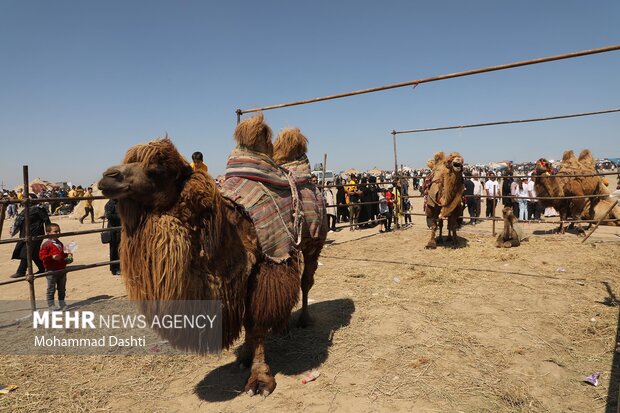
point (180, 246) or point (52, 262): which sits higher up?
point (180, 246)

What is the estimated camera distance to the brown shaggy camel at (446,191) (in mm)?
7934

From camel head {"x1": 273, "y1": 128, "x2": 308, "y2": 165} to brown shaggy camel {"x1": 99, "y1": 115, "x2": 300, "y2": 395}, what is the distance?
1.37 m

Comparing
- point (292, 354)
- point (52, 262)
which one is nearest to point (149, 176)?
point (292, 354)

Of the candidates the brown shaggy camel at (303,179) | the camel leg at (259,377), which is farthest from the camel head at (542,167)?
the camel leg at (259,377)

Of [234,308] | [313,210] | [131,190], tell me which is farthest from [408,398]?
[131,190]

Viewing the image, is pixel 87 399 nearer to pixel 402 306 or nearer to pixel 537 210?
pixel 402 306

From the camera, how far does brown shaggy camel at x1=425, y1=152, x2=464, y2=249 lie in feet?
26.0

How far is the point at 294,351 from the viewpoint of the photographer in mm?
3678

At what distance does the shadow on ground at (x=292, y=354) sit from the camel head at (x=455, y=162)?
14.6ft

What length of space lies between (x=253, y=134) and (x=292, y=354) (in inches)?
85.9

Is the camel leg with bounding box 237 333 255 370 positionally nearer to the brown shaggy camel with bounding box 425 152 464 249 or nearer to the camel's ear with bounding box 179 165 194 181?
the camel's ear with bounding box 179 165 194 181

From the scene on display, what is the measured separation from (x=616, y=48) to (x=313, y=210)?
3124mm

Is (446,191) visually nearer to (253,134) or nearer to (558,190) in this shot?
(558,190)

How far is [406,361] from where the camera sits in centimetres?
335
